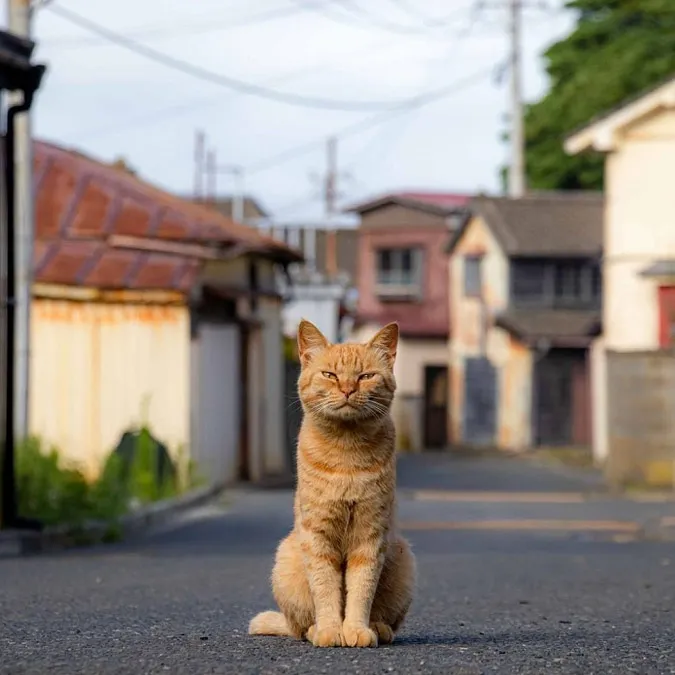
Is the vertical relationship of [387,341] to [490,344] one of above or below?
below

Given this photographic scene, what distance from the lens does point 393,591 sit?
696 centimetres

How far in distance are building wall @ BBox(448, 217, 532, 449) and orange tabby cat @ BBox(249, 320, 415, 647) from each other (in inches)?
1367

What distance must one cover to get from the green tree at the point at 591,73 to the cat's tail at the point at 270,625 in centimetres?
3824

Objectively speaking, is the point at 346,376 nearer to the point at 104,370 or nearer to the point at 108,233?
the point at 104,370

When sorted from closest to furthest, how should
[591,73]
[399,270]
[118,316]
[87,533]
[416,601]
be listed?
[416,601] → [87,533] → [118,316] → [591,73] → [399,270]

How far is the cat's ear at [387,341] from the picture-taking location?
6.93 meters

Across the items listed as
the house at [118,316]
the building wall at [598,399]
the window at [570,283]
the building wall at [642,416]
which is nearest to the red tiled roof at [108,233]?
the house at [118,316]

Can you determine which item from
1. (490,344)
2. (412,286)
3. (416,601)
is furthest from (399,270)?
(416,601)

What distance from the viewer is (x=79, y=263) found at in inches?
877

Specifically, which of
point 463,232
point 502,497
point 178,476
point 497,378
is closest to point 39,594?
point 178,476

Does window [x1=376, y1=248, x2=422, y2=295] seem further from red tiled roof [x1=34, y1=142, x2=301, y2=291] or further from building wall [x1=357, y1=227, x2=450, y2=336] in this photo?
red tiled roof [x1=34, y1=142, x2=301, y2=291]

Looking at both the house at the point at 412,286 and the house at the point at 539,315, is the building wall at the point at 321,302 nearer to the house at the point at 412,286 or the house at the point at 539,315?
the house at the point at 412,286

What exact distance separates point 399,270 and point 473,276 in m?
6.68

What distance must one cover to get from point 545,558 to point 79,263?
1064cm
